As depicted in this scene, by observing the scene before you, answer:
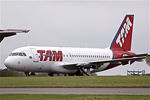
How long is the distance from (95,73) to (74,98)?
52.4 meters

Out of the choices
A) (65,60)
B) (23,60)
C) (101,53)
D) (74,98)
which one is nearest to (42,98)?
(74,98)

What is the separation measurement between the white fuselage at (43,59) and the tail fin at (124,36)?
7416mm

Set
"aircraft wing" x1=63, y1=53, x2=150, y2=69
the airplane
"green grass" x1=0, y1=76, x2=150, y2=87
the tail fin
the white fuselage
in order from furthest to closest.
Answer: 1. the tail fin
2. "aircraft wing" x1=63, y1=53, x2=150, y2=69
3. the airplane
4. the white fuselage
5. "green grass" x1=0, y1=76, x2=150, y2=87

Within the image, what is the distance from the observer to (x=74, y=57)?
221 feet

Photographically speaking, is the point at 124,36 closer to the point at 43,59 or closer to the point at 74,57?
the point at 74,57

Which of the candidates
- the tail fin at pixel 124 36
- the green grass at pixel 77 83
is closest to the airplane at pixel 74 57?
the tail fin at pixel 124 36

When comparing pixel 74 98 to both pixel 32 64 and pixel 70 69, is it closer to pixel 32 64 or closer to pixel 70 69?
pixel 32 64

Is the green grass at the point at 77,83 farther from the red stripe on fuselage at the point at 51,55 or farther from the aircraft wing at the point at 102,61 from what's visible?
the aircraft wing at the point at 102,61

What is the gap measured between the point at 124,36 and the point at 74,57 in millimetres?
10564

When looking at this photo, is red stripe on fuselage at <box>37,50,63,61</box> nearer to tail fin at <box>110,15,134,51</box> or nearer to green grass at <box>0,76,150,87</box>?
tail fin at <box>110,15,134,51</box>

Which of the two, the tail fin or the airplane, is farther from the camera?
the tail fin

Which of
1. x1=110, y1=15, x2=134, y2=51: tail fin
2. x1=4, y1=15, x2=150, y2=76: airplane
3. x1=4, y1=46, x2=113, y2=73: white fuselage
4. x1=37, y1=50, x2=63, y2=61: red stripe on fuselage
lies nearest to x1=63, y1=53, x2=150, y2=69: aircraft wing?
x1=4, y1=15, x2=150, y2=76: airplane

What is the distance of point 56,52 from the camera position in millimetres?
64250

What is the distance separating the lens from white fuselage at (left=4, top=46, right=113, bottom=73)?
61.0 meters
